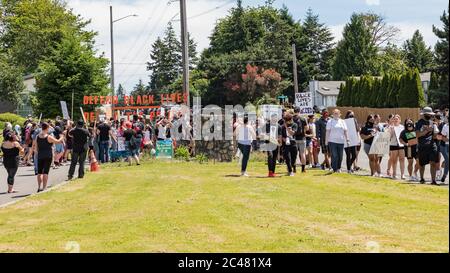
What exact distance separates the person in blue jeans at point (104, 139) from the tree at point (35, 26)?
110 ft

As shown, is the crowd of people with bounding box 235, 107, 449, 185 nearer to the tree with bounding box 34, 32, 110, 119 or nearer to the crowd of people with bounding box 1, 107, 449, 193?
the crowd of people with bounding box 1, 107, 449, 193

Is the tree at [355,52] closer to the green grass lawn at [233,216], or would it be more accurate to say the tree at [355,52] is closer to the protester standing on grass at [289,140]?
the protester standing on grass at [289,140]

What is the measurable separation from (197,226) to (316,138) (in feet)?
35.1

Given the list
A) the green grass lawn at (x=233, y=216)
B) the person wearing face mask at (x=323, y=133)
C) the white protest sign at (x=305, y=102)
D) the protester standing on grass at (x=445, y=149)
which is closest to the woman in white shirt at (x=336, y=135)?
the green grass lawn at (x=233, y=216)

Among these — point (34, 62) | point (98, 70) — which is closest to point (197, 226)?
point (98, 70)

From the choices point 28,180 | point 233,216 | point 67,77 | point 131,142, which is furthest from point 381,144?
point 67,77

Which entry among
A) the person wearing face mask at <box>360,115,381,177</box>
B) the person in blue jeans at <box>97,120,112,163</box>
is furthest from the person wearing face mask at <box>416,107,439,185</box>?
the person in blue jeans at <box>97,120,112,163</box>

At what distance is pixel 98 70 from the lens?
49.0 meters

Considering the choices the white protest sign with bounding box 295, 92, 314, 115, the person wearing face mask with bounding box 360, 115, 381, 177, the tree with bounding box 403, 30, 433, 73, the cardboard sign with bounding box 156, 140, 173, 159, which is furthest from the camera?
the tree with bounding box 403, 30, 433, 73

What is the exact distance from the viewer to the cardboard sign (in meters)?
26.8

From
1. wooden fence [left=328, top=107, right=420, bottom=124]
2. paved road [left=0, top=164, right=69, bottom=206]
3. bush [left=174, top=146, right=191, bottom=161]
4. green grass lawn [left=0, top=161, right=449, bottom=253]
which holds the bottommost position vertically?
paved road [left=0, top=164, right=69, bottom=206]

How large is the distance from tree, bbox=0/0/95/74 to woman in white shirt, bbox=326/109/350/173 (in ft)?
145

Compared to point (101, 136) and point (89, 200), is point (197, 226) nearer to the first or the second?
point (89, 200)

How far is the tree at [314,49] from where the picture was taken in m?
84.8
